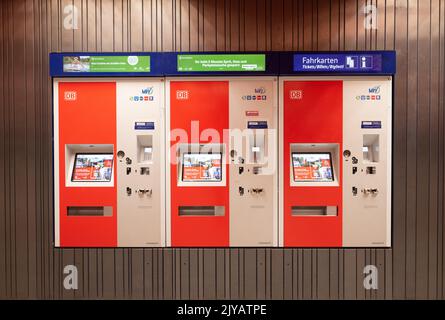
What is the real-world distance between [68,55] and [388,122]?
340 cm

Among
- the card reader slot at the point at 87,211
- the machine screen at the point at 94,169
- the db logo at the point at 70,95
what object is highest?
the db logo at the point at 70,95

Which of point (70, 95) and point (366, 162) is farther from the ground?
point (70, 95)

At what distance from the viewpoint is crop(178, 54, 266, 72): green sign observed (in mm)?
3080

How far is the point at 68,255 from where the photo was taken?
10.4ft

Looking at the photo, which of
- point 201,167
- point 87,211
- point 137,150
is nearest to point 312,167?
point 201,167

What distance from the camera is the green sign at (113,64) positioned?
3092 millimetres

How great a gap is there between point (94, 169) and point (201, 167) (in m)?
1.14

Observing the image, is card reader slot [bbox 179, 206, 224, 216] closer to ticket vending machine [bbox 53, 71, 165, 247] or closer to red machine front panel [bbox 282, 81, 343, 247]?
ticket vending machine [bbox 53, 71, 165, 247]

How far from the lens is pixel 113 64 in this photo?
3.09 metres

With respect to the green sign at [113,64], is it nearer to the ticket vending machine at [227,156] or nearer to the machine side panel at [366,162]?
the ticket vending machine at [227,156]

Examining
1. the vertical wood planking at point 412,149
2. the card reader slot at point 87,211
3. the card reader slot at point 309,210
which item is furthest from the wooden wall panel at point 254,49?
the card reader slot at point 309,210

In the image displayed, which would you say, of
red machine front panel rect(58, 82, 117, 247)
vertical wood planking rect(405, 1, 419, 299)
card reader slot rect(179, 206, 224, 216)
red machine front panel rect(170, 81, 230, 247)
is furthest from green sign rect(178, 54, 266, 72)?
vertical wood planking rect(405, 1, 419, 299)

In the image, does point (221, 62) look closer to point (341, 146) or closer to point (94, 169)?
point (341, 146)

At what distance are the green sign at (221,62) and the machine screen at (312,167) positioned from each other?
40.4 inches
